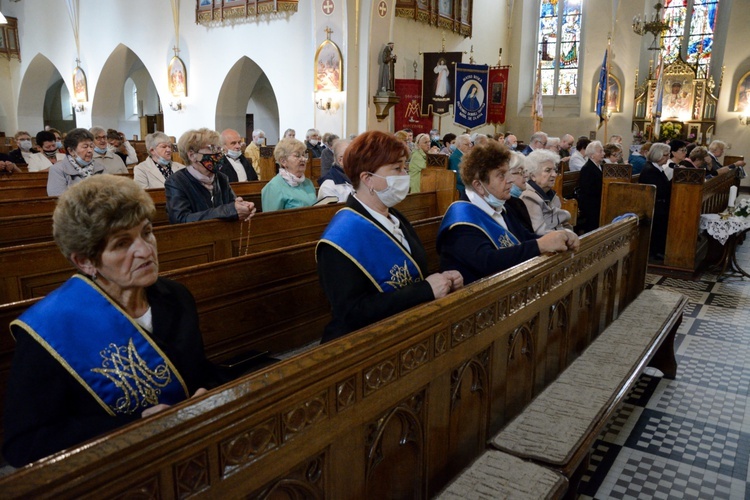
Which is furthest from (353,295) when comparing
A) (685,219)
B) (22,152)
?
(22,152)

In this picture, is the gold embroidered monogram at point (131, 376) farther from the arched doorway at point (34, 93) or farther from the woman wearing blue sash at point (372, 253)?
the arched doorway at point (34, 93)

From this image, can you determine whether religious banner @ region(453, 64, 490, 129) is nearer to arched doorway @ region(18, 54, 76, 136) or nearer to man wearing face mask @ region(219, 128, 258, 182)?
man wearing face mask @ region(219, 128, 258, 182)

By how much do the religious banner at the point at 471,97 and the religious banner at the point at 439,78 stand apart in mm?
431

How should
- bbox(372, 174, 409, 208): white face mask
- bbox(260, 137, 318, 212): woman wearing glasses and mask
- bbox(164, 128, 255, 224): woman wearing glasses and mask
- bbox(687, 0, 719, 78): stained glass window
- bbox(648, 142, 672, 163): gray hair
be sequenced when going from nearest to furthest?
1. bbox(372, 174, 409, 208): white face mask
2. bbox(164, 128, 255, 224): woman wearing glasses and mask
3. bbox(260, 137, 318, 212): woman wearing glasses and mask
4. bbox(648, 142, 672, 163): gray hair
5. bbox(687, 0, 719, 78): stained glass window

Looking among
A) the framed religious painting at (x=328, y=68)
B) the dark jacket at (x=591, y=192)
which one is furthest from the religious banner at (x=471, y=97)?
→ the dark jacket at (x=591, y=192)

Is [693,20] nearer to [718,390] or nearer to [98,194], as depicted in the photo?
[718,390]

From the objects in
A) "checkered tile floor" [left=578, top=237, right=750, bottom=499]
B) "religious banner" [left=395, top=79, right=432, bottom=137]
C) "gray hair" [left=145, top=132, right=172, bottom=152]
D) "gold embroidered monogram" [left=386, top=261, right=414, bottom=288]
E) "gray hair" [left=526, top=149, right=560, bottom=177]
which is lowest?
"checkered tile floor" [left=578, top=237, right=750, bottom=499]

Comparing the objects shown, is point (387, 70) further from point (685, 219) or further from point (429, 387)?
point (429, 387)

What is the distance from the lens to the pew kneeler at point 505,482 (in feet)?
5.31

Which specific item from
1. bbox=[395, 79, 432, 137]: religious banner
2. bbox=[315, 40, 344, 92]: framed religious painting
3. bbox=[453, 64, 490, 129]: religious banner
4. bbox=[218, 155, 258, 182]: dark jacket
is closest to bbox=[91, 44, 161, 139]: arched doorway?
bbox=[315, 40, 344, 92]: framed religious painting

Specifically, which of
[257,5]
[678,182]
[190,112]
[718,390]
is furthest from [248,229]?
[190,112]

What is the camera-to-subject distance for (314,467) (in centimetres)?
132

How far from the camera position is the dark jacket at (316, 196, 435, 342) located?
192 cm

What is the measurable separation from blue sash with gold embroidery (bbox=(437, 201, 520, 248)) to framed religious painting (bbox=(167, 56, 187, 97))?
13389 mm
